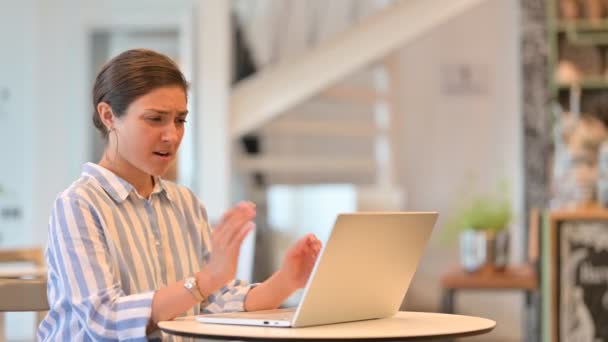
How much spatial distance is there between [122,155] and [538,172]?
521cm

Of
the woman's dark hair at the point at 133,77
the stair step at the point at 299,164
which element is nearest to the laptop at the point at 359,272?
the woman's dark hair at the point at 133,77

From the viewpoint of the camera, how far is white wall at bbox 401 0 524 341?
7.65m

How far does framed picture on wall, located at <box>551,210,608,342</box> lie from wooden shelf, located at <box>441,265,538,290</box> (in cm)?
62

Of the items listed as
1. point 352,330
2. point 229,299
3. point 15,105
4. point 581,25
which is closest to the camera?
point 352,330

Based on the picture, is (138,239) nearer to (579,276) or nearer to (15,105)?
(579,276)

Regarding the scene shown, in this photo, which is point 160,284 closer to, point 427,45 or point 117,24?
point 117,24

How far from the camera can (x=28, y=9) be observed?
657cm

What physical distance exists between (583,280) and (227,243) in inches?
124

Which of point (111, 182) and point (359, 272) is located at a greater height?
point (111, 182)

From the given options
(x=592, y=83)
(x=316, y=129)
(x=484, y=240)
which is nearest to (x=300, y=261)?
(x=484, y=240)

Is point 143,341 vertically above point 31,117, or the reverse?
point 31,117

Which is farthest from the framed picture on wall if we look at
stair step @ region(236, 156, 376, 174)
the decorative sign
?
stair step @ region(236, 156, 376, 174)

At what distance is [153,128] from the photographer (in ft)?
6.14

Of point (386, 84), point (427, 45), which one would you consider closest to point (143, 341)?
point (386, 84)
